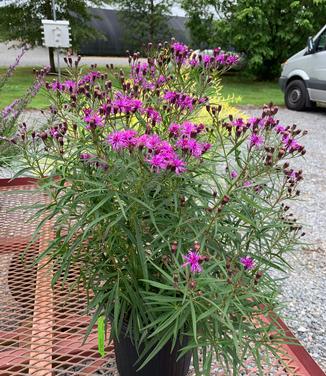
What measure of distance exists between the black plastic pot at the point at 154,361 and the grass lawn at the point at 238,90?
26.0 feet

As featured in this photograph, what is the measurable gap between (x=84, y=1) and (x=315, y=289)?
44.5 feet

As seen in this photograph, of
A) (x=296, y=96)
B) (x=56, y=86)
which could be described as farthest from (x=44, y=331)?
(x=296, y=96)

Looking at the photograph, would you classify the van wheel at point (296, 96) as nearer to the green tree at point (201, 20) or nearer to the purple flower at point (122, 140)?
the green tree at point (201, 20)

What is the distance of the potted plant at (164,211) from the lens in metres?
1.10

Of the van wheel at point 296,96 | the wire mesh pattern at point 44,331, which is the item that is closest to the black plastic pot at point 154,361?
the wire mesh pattern at point 44,331

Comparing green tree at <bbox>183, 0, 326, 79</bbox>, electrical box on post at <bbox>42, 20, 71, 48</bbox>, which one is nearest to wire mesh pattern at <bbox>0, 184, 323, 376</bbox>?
electrical box on post at <bbox>42, 20, 71, 48</bbox>

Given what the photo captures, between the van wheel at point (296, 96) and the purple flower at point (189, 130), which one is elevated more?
the purple flower at point (189, 130)

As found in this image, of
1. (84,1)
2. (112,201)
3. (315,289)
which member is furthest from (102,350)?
(84,1)

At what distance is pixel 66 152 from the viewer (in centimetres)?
130

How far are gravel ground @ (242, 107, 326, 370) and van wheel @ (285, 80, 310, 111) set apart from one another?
4.15 m

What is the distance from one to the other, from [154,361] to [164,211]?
1.71 ft

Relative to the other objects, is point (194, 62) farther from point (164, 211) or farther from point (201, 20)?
point (201, 20)

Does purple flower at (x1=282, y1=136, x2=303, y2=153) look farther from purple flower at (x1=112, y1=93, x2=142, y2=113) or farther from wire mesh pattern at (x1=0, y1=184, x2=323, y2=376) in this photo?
wire mesh pattern at (x1=0, y1=184, x2=323, y2=376)

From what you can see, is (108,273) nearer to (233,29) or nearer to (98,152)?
(98,152)
